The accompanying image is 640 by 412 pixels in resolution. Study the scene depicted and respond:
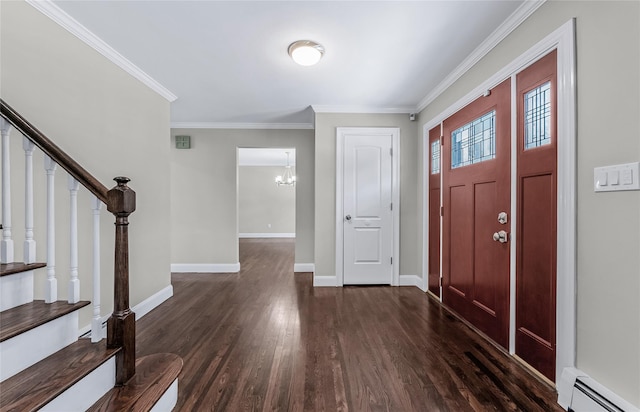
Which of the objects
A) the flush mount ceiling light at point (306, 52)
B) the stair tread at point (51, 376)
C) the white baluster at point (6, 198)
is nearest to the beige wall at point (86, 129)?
the white baluster at point (6, 198)

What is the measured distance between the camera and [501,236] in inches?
80.6

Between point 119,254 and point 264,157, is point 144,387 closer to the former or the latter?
point 119,254

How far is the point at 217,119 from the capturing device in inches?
168

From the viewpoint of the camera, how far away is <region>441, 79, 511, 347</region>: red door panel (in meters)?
2.05

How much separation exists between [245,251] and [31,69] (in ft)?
17.3

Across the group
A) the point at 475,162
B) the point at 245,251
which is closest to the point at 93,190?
the point at 475,162

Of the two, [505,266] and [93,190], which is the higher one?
[93,190]

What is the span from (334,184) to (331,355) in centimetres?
219

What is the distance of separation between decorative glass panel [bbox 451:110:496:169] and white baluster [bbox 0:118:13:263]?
308cm

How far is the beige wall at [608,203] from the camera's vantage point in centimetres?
121

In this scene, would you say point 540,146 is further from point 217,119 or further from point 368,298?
point 217,119

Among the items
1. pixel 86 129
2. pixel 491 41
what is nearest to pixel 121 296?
pixel 86 129

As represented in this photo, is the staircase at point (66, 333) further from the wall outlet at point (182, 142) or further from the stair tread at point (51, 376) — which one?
the wall outlet at point (182, 142)

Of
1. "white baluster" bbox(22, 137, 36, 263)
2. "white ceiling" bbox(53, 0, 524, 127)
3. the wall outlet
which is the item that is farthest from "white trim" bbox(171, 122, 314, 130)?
"white baluster" bbox(22, 137, 36, 263)
